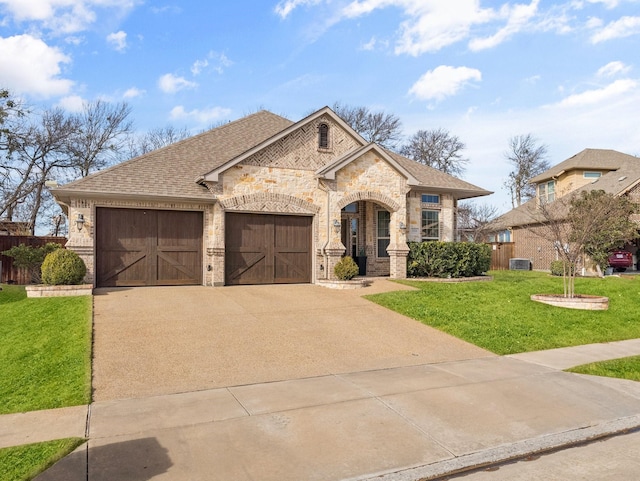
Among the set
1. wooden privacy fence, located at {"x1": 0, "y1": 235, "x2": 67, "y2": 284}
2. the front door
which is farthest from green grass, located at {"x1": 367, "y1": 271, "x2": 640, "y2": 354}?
wooden privacy fence, located at {"x1": 0, "y1": 235, "x2": 67, "y2": 284}

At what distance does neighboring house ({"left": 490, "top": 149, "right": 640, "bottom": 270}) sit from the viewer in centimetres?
2734

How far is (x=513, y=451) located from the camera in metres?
4.89

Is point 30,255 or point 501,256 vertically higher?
point 30,255

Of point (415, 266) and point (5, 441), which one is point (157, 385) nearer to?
point (5, 441)

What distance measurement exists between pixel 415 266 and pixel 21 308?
12.6 meters

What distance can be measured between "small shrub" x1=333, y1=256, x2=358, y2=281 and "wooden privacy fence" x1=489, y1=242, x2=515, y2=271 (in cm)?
1608

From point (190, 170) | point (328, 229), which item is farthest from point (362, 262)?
point (190, 170)

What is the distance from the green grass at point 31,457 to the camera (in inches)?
165

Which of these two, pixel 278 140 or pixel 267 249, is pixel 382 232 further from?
pixel 278 140

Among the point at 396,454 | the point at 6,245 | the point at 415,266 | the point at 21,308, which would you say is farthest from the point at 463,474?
the point at 6,245

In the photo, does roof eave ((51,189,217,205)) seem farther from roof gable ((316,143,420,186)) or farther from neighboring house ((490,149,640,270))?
neighboring house ((490,149,640,270))

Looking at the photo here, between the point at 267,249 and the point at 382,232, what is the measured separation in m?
5.16

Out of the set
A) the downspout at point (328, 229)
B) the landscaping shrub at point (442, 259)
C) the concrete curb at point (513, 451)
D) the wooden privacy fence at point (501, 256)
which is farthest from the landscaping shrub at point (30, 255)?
the wooden privacy fence at point (501, 256)

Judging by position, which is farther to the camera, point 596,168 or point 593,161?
point 593,161
